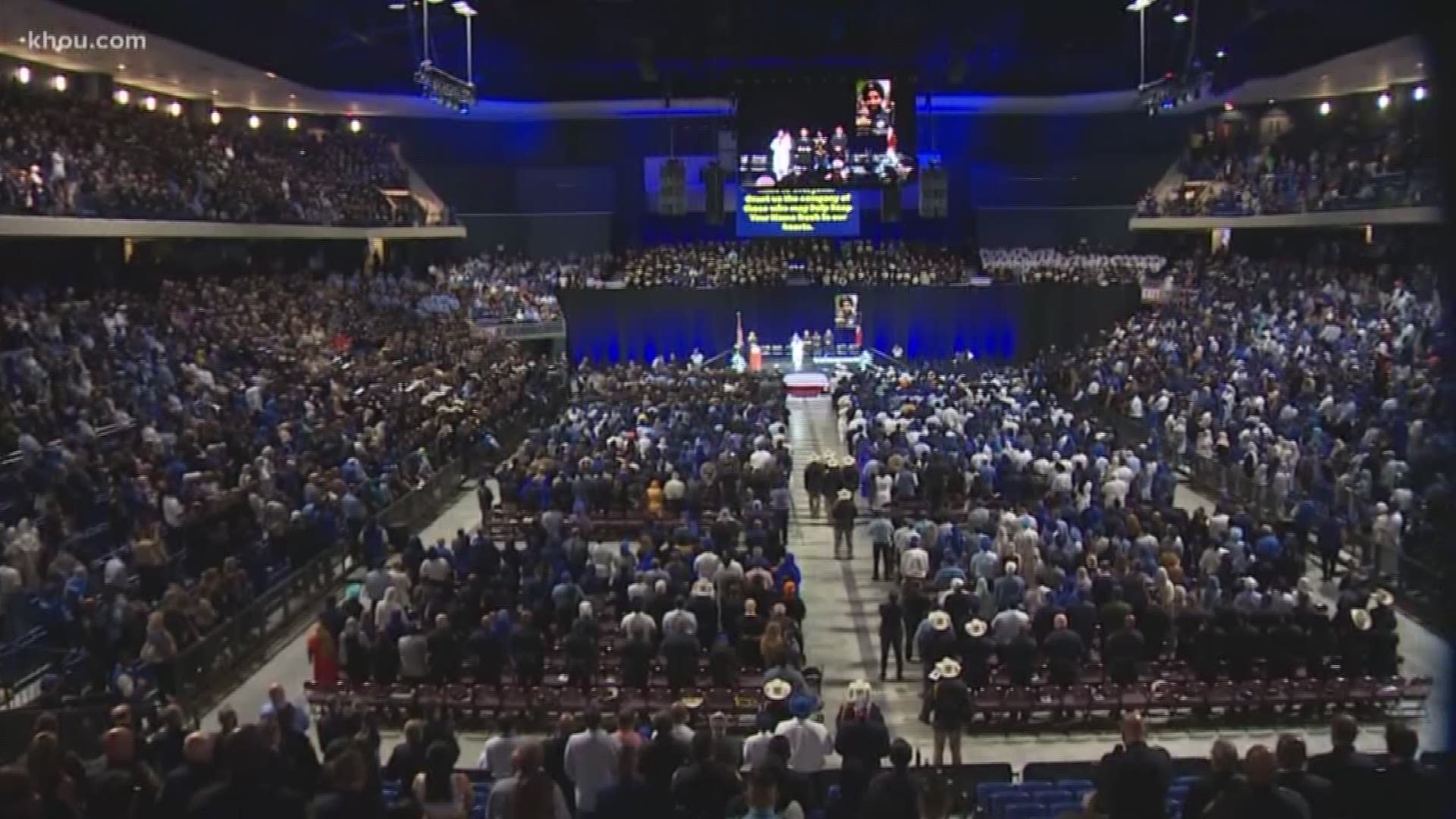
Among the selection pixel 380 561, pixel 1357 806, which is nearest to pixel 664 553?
pixel 380 561

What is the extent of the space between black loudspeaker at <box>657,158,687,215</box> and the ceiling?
3.07 m

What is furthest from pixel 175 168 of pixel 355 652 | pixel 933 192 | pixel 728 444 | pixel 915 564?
pixel 915 564

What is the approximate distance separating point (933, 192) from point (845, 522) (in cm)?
2822

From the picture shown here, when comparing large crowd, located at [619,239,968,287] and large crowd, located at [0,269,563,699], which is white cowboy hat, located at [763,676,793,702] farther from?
large crowd, located at [619,239,968,287]

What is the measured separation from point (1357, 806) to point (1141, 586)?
670 cm

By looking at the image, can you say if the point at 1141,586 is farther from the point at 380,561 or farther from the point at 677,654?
the point at 380,561

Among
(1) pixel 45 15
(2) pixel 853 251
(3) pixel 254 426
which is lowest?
(3) pixel 254 426

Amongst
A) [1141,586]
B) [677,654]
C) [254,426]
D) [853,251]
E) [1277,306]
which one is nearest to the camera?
[677,654]

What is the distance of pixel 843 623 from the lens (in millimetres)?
17188

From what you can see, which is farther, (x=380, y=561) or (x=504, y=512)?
(x=504, y=512)

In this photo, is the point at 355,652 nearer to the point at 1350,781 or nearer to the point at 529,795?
the point at 529,795

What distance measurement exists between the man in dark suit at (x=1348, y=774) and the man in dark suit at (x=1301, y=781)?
4.0 inches

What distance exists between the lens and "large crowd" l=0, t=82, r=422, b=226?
27.5 m

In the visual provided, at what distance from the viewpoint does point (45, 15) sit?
27.4 metres
